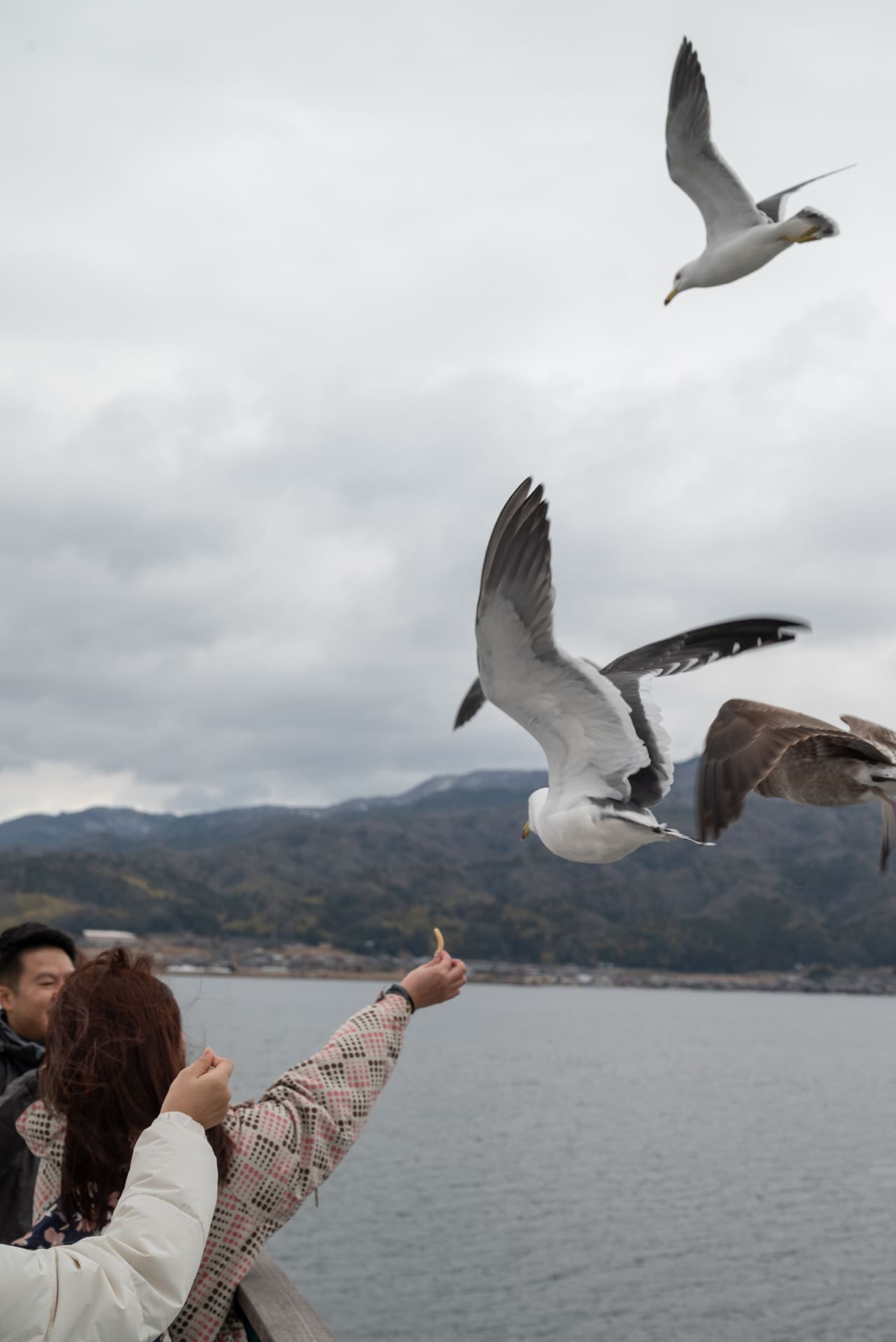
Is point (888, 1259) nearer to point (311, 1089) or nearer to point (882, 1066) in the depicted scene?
point (311, 1089)

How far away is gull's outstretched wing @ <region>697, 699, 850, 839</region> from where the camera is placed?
2529 mm

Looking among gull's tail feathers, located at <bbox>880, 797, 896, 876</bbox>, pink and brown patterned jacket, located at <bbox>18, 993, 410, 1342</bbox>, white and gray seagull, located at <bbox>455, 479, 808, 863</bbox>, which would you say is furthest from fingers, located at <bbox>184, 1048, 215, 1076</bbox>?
gull's tail feathers, located at <bbox>880, 797, 896, 876</bbox>

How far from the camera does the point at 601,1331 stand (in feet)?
105

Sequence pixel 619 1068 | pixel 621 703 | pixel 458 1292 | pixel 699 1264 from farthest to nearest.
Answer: pixel 619 1068 → pixel 699 1264 → pixel 458 1292 → pixel 621 703

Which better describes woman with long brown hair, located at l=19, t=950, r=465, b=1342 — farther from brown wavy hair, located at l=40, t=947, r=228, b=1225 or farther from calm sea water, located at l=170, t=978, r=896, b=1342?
calm sea water, located at l=170, t=978, r=896, b=1342

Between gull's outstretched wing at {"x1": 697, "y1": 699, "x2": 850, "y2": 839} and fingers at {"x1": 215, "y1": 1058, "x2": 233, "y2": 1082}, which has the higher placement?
gull's outstretched wing at {"x1": 697, "y1": 699, "x2": 850, "y2": 839}

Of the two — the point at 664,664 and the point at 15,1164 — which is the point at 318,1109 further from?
the point at 15,1164

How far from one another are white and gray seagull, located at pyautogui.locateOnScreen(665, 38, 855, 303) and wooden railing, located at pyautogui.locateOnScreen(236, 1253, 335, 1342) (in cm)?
329

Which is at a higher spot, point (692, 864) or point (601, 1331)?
point (692, 864)

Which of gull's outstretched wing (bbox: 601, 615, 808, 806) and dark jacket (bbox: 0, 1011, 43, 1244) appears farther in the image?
dark jacket (bbox: 0, 1011, 43, 1244)

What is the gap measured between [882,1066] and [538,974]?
9299 cm

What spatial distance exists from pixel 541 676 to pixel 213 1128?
4.86 ft

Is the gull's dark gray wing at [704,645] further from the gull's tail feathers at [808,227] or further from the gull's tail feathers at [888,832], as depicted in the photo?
the gull's tail feathers at [808,227]

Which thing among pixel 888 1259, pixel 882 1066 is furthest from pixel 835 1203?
pixel 882 1066
